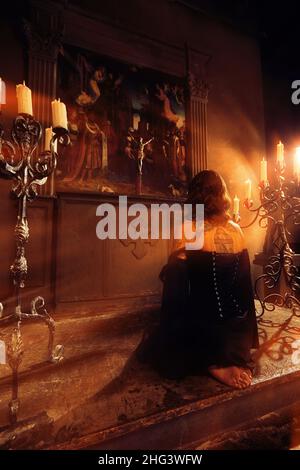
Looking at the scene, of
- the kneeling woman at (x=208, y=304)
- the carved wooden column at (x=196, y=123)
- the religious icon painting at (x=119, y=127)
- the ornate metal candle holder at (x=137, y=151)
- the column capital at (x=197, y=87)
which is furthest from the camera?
the column capital at (x=197, y=87)

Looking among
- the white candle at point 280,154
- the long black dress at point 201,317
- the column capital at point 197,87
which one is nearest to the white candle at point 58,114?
the long black dress at point 201,317

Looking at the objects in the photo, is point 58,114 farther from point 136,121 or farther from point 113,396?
point 136,121

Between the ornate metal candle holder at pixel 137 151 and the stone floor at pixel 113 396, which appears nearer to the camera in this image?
the stone floor at pixel 113 396

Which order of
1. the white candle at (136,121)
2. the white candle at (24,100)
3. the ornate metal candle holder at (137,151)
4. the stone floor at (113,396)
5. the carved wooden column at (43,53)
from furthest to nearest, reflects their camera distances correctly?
the white candle at (136,121) → the ornate metal candle holder at (137,151) → the carved wooden column at (43,53) → the white candle at (24,100) → the stone floor at (113,396)

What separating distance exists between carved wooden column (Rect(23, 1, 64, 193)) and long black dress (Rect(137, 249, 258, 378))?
296cm

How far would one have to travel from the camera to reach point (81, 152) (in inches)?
171

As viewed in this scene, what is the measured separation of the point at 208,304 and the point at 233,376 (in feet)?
1.61

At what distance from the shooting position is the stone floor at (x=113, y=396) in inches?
52.5

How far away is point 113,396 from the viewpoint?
5.34 feet

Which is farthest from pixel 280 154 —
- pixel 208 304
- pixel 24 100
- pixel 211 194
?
pixel 24 100

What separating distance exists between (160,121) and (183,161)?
89cm

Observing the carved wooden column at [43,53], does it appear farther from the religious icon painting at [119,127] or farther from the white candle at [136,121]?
the white candle at [136,121]

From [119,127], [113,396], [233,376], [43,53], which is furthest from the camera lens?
[119,127]
